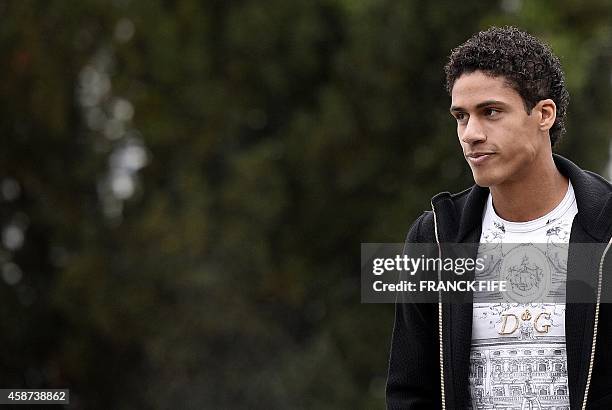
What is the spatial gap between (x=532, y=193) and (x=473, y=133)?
0.21 m

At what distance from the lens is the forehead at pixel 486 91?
2623 millimetres

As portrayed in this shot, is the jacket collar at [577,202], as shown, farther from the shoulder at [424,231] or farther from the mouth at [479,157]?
the mouth at [479,157]

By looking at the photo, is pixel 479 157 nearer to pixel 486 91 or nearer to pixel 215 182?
pixel 486 91

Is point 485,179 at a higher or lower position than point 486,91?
lower

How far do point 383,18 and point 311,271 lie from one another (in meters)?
2.36

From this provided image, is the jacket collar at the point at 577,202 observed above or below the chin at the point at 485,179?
below

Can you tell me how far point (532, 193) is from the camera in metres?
2.68

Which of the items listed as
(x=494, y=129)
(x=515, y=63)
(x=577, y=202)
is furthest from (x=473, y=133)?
(x=577, y=202)

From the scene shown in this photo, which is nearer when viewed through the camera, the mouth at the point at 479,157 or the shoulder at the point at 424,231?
the mouth at the point at 479,157

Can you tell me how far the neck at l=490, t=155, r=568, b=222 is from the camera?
2.68 metres

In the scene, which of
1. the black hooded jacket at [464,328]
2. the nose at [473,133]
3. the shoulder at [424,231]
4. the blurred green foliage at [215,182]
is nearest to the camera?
the black hooded jacket at [464,328]

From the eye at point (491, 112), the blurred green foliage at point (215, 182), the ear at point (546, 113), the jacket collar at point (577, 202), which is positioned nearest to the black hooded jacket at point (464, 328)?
the jacket collar at point (577, 202)

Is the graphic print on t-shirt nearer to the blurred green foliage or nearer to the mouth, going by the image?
the mouth

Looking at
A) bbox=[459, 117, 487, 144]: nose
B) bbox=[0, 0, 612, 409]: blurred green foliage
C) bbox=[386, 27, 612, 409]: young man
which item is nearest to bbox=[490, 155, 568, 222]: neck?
bbox=[386, 27, 612, 409]: young man
